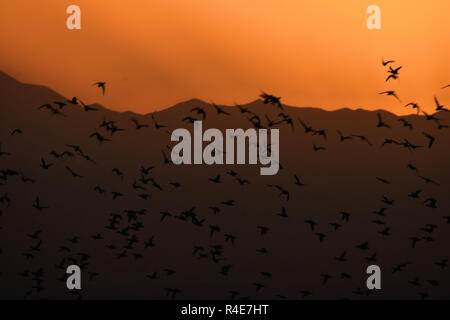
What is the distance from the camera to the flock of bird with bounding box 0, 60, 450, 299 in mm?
10969

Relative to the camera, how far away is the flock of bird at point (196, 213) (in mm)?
10969

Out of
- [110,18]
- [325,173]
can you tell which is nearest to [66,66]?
[110,18]

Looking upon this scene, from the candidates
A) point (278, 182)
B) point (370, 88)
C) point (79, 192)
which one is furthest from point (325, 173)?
point (79, 192)

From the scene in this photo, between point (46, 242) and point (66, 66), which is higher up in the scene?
point (66, 66)

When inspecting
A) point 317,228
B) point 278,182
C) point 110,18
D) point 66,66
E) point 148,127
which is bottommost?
point 317,228

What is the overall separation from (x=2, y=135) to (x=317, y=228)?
207 inches

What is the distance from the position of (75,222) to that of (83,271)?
0.79 m

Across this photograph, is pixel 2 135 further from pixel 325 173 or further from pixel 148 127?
pixel 325 173

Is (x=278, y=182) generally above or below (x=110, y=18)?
below

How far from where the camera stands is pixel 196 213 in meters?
11.3

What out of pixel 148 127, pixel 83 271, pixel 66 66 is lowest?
pixel 83 271

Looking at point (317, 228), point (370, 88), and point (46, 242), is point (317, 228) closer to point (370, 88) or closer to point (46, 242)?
point (370, 88)

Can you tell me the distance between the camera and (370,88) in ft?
36.2

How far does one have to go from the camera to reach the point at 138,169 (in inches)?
447
